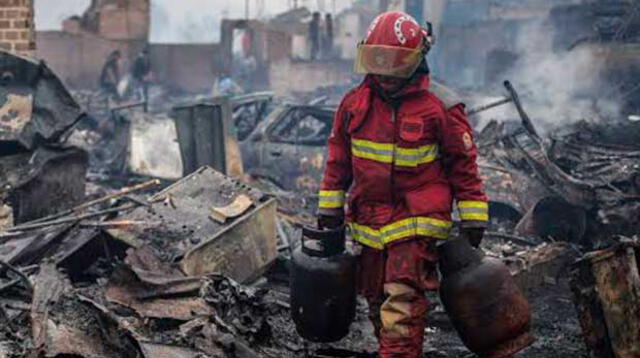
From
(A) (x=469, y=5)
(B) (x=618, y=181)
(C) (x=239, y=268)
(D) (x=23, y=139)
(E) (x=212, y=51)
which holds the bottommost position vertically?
(C) (x=239, y=268)

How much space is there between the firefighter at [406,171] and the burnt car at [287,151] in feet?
18.9

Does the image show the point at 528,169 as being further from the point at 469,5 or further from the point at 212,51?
the point at 469,5

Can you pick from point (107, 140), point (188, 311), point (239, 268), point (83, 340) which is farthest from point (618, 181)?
point (107, 140)

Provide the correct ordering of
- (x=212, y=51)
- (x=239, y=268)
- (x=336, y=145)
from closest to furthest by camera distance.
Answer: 1. (x=336, y=145)
2. (x=239, y=268)
3. (x=212, y=51)

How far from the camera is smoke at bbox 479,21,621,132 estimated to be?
12555 mm

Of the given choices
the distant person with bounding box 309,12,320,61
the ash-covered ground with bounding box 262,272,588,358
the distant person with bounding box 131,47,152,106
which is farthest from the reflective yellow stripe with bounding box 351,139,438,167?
the distant person with bounding box 309,12,320,61

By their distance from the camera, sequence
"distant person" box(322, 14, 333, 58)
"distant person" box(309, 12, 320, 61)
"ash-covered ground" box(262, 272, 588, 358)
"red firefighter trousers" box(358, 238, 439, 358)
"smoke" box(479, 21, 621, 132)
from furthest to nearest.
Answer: "distant person" box(322, 14, 333, 58) < "distant person" box(309, 12, 320, 61) < "smoke" box(479, 21, 621, 132) < "ash-covered ground" box(262, 272, 588, 358) < "red firefighter trousers" box(358, 238, 439, 358)

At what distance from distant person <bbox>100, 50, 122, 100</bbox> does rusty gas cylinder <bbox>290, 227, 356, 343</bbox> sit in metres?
16.7

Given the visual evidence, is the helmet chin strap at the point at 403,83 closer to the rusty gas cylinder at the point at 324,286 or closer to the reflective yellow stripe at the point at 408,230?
the reflective yellow stripe at the point at 408,230

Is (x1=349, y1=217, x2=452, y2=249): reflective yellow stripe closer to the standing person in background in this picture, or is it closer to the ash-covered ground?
the ash-covered ground

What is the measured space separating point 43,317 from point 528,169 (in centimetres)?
590

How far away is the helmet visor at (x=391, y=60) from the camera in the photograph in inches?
142

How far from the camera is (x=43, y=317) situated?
3.67m

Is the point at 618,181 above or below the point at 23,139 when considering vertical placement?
Result: below
